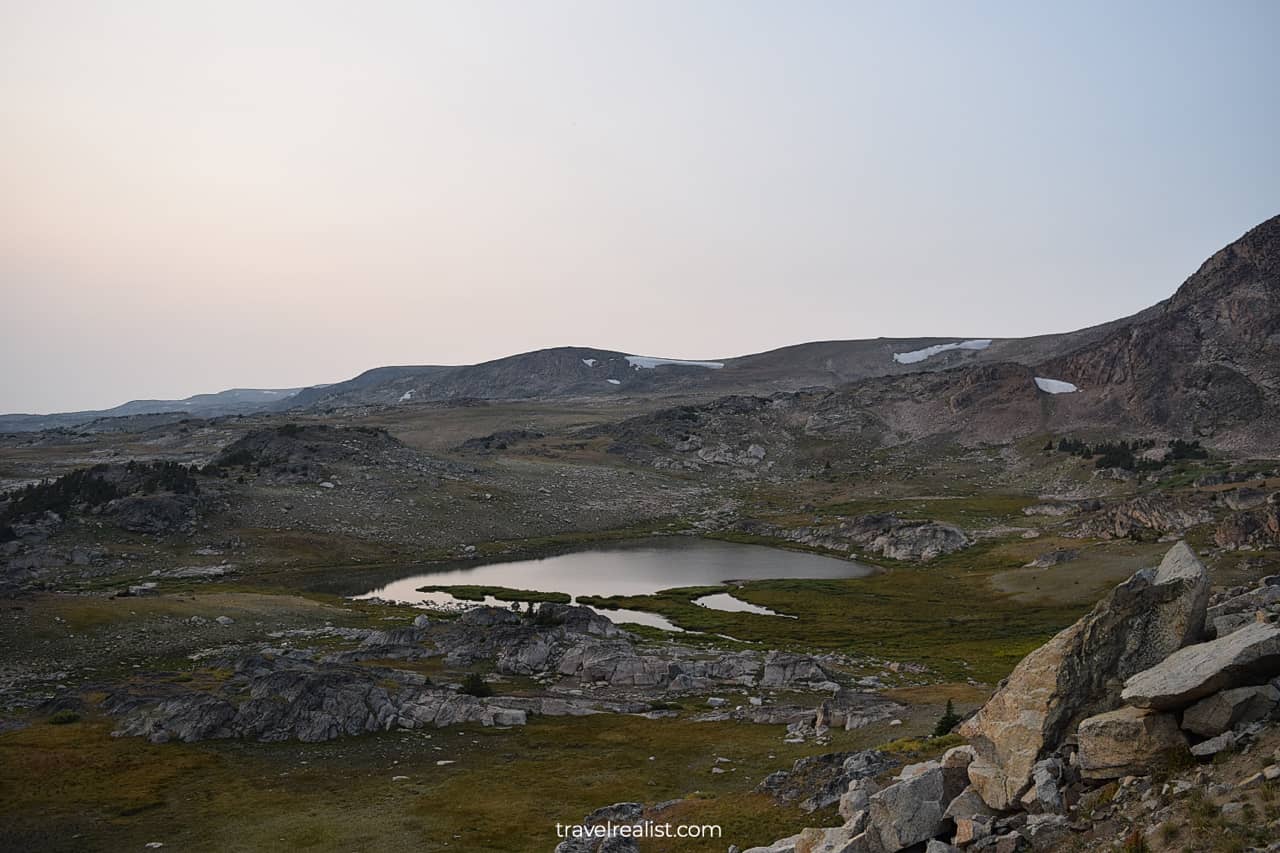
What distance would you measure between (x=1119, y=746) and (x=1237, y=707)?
241 centimetres

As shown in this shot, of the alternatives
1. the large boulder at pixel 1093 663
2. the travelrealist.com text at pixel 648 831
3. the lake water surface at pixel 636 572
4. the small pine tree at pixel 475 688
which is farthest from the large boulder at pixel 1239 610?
the lake water surface at pixel 636 572

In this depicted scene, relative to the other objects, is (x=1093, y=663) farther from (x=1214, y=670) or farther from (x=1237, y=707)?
(x=1237, y=707)

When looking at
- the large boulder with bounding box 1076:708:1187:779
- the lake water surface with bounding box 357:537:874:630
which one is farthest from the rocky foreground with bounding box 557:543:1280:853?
the lake water surface with bounding box 357:537:874:630

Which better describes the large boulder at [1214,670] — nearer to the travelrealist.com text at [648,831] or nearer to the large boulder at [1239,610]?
the large boulder at [1239,610]

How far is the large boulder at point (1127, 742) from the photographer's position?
16.9 m

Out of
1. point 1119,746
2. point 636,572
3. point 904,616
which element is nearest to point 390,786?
point 1119,746

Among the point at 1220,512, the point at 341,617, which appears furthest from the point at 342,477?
the point at 1220,512

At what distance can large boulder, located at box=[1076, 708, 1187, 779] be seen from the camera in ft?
55.3

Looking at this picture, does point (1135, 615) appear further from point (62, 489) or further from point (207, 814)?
point (62, 489)

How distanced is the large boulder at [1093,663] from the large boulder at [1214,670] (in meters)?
2.21

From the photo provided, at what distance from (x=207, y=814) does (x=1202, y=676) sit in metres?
39.8

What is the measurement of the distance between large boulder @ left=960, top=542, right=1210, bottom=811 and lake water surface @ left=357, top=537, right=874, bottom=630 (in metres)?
69.9

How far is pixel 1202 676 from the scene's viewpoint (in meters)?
16.4

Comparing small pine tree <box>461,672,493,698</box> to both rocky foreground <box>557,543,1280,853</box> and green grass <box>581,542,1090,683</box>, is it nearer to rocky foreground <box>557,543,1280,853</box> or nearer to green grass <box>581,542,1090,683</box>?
green grass <box>581,542,1090,683</box>
